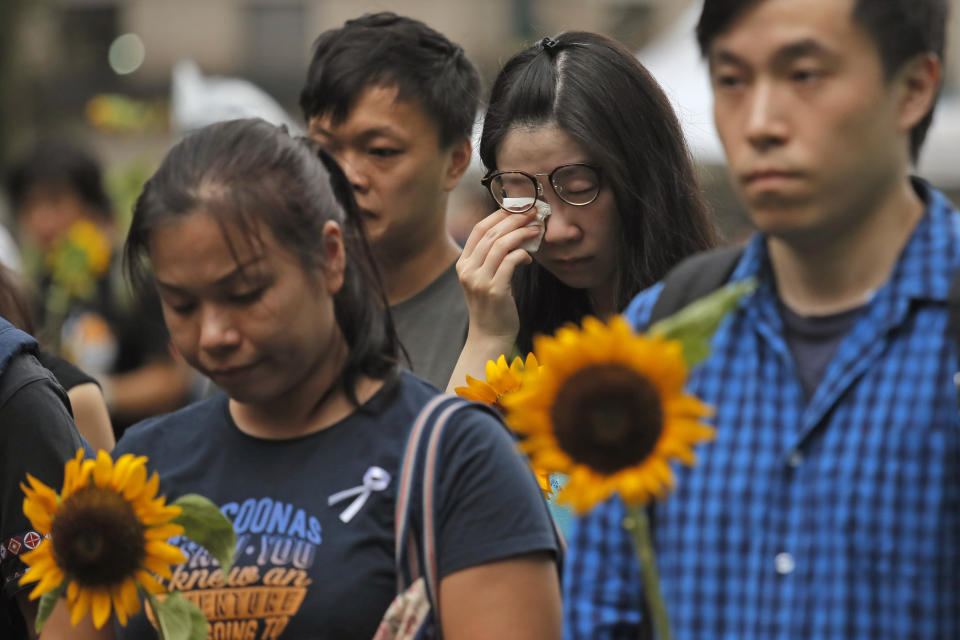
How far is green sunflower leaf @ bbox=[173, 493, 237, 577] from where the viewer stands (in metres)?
2.37

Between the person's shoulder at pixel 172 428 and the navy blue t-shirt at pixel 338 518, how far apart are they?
0.27 feet

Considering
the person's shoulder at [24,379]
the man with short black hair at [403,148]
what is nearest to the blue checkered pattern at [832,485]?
the person's shoulder at [24,379]

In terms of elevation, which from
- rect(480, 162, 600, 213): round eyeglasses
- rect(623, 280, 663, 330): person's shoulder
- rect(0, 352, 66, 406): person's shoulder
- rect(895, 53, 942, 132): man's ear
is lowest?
rect(0, 352, 66, 406): person's shoulder

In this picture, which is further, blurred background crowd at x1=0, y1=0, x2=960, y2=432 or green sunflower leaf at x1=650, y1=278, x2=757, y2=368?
blurred background crowd at x1=0, y1=0, x2=960, y2=432

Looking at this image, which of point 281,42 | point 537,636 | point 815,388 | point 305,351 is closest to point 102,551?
point 305,351

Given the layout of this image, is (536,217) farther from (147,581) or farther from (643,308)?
(147,581)

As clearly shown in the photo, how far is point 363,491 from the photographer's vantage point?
2451 millimetres

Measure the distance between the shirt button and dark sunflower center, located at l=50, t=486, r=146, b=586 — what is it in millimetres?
962

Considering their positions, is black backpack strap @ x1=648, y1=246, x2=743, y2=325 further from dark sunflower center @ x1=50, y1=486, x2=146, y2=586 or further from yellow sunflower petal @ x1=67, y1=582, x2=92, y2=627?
yellow sunflower petal @ x1=67, y1=582, x2=92, y2=627

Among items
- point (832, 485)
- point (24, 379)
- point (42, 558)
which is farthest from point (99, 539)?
point (832, 485)

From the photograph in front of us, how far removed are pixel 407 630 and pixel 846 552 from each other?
0.71 metres

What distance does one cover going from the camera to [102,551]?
2.29 m

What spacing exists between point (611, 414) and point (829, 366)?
0.39 m

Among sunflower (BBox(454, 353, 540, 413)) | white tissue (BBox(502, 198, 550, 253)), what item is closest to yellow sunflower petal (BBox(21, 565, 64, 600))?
sunflower (BBox(454, 353, 540, 413))
